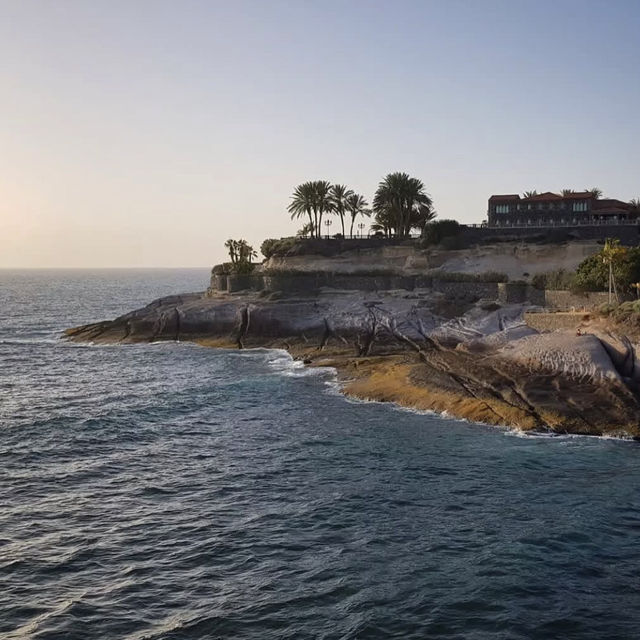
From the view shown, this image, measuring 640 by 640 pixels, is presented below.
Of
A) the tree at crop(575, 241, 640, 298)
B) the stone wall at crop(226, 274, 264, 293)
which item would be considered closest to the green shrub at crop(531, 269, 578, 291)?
the tree at crop(575, 241, 640, 298)

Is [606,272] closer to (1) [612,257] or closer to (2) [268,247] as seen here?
(1) [612,257]

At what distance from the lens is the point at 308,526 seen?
2462cm

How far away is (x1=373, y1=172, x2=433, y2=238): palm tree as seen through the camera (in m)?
101

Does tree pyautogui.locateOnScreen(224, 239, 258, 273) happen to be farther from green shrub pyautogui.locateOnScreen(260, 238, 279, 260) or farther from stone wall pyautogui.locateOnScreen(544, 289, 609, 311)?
stone wall pyautogui.locateOnScreen(544, 289, 609, 311)

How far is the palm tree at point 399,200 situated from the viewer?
10100 centimetres

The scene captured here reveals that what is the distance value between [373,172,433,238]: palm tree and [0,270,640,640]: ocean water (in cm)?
6304

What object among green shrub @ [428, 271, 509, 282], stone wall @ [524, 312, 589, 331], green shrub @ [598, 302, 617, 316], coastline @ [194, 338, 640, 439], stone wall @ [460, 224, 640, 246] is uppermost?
stone wall @ [460, 224, 640, 246]

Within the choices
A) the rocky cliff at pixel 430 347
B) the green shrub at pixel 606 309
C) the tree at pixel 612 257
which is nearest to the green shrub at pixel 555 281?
the rocky cliff at pixel 430 347

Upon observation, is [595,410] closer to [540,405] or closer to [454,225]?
[540,405]

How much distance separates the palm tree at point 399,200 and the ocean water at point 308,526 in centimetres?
6304

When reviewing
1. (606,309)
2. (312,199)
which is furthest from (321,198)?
(606,309)

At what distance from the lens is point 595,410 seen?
123ft

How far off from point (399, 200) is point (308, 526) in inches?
3248

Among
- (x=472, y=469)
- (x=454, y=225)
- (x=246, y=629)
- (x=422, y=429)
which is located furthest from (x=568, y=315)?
(x=454, y=225)
